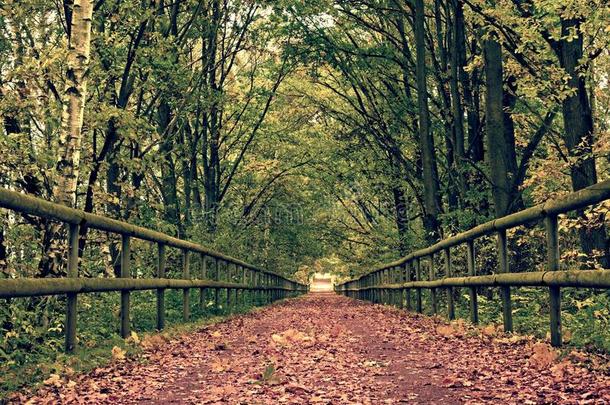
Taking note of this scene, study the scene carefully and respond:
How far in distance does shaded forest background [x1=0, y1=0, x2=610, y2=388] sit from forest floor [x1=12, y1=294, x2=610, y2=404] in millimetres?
820

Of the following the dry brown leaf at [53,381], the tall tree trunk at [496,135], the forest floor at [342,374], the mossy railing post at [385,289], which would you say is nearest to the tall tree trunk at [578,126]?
the tall tree trunk at [496,135]

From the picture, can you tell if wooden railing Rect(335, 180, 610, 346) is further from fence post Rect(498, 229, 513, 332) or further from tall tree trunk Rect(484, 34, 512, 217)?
tall tree trunk Rect(484, 34, 512, 217)

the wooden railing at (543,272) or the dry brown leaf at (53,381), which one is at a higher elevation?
the wooden railing at (543,272)

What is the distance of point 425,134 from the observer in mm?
19469

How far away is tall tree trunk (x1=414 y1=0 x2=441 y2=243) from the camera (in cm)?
1909

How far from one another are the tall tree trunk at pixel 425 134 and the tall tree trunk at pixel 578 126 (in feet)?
22.5

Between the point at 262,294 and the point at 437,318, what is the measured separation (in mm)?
15436

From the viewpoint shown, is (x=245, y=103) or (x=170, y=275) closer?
(x=170, y=275)

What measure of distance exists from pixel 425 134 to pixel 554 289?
13.7 meters

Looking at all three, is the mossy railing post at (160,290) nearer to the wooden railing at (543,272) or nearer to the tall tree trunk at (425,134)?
the wooden railing at (543,272)

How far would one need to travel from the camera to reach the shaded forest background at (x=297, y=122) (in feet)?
27.5

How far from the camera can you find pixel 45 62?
24.9 ft

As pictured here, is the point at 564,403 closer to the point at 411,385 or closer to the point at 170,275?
the point at 411,385

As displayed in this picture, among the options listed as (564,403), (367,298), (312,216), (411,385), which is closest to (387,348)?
(411,385)
